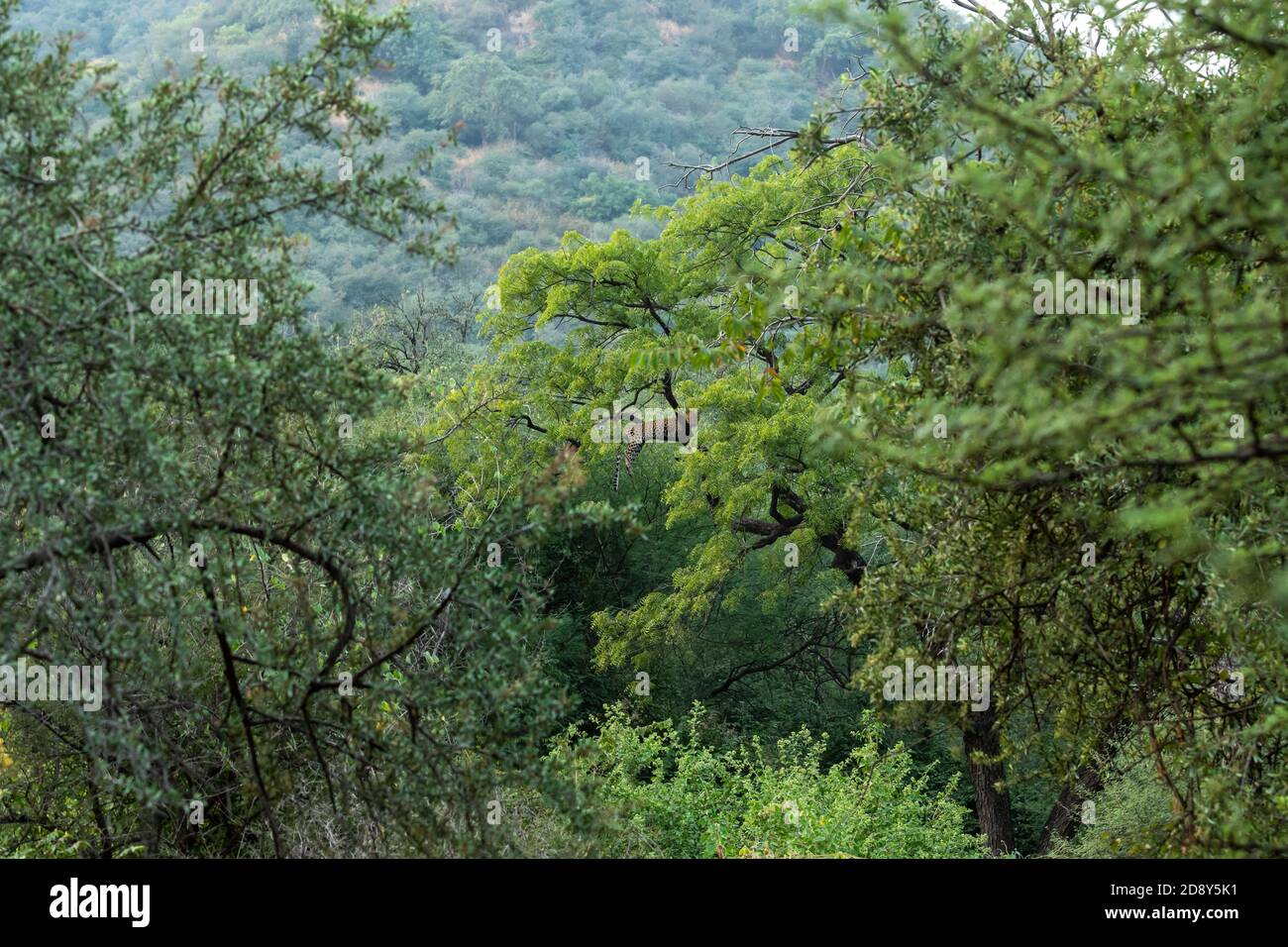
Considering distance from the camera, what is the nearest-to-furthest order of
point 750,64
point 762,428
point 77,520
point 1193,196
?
point 1193,196, point 77,520, point 762,428, point 750,64

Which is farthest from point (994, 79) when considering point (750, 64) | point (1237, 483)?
point (750, 64)

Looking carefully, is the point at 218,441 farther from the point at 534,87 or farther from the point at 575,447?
the point at 534,87

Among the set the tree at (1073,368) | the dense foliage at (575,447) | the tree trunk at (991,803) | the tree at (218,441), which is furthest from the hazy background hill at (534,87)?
the tree at (218,441)

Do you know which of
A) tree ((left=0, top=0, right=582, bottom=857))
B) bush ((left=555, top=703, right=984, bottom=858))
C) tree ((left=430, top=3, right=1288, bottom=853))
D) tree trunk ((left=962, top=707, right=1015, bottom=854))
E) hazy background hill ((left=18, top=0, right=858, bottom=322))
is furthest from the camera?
hazy background hill ((left=18, top=0, right=858, bottom=322))

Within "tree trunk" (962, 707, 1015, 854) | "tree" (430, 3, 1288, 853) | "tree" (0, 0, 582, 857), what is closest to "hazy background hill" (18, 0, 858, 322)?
"tree trunk" (962, 707, 1015, 854)

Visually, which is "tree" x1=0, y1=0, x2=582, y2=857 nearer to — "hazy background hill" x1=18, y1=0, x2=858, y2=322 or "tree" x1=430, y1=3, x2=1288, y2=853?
"tree" x1=430, y1=3, x2=1288, y2=853

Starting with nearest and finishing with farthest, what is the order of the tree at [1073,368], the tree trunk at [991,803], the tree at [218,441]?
Answer: the tree at [1073,368], the tree at [218,441], the tree trunk at [991,803]

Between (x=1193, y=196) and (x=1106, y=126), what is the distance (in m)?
2.42

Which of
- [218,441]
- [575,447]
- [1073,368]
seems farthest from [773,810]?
[1073,368]

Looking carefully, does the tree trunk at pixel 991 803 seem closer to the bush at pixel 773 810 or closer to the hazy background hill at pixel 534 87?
the bush at pixel 773 810

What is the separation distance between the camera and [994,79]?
6223 millimetres

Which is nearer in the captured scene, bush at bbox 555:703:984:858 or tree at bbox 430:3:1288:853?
tree at bbox 430:3:1288:853
